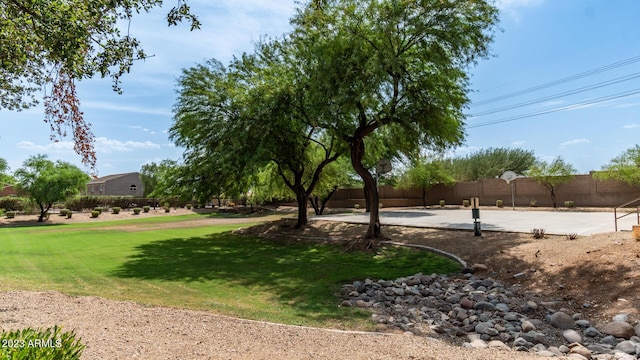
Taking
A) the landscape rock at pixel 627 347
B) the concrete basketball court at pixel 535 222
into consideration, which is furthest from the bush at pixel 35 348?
the concrete basketball court at pixel 535 222

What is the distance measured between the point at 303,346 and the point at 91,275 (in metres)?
8.67

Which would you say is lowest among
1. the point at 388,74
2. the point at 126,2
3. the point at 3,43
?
the point at 3,43

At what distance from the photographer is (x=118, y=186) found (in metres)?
69.2

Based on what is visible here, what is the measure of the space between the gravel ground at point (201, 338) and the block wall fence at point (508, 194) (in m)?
30.0

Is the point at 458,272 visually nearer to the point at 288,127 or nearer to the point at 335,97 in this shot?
the point at 335,97

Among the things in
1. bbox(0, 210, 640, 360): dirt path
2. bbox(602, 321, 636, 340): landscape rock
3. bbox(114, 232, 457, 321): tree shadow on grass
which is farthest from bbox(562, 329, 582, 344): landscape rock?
bbox(114, 232, 457, 321): tree shadow on grass

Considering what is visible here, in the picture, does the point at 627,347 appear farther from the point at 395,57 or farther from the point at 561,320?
the point at 395,57

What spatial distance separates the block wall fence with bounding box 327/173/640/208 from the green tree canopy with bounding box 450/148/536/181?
810 centimetres

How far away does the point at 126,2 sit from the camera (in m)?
6.27

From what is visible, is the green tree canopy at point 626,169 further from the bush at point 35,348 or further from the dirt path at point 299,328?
the bush at point 35,348

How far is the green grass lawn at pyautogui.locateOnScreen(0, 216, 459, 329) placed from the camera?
8.34m

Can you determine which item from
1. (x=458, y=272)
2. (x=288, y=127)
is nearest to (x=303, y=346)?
(x=458, y=272)

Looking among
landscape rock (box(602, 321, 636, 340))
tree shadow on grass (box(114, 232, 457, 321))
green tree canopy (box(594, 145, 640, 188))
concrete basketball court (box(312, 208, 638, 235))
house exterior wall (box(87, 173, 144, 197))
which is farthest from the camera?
house exterior wall (box(87, 173, 144, 197))

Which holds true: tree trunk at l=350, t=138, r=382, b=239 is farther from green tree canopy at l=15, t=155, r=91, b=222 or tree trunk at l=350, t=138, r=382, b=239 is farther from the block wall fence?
green tree canopy at l=15, t=155, r=91, b=222
